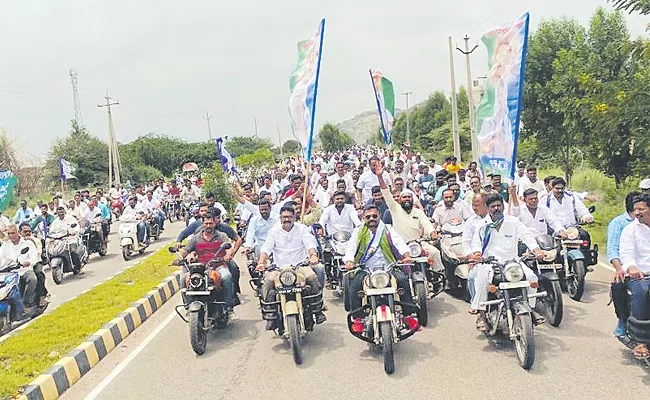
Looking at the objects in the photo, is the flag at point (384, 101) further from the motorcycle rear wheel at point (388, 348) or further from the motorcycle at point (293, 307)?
the motorcycle rear wheel at point (388, 348)

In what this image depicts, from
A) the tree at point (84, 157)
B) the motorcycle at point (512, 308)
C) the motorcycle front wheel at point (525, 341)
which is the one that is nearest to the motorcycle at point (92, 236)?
the motorcycle at point (512, 308)

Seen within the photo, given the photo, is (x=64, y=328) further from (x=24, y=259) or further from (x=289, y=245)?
(x=289, y=245)

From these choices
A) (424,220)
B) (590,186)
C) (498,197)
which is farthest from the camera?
(590,186)

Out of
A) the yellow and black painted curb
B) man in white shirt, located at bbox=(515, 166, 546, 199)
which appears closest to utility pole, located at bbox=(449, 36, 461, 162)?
man in white shirt, located at bbox=(515, 166, 546, 199)

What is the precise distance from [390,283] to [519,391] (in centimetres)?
169

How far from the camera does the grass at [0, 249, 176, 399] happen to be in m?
6.72

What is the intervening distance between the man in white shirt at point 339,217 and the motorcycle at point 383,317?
2939 millimetres

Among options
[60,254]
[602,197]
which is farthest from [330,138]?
[60,254]

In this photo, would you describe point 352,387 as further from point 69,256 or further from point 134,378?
point 69,256

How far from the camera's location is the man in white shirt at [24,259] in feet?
31.8

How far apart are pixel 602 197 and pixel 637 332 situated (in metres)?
14.1

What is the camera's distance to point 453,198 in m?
9.73

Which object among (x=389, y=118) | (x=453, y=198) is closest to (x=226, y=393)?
(x=453, y=198)

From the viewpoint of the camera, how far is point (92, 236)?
1605 cm
